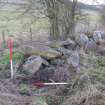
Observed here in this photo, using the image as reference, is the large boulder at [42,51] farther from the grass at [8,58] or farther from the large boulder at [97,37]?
the large boulder at [97,37]

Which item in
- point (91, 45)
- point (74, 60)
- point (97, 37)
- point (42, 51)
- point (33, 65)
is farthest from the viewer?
point (97, 37)

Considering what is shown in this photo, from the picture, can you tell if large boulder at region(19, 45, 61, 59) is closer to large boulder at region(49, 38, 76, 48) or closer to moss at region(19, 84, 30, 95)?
large boulder at region(49, 38, 76, 48)

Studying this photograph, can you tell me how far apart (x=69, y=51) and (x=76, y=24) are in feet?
13.4

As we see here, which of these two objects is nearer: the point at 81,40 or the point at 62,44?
the point at 62,44

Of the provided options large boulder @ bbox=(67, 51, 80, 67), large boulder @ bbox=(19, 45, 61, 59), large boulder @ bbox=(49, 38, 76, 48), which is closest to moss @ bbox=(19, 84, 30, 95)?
large boulder @ bbox=(19, 45, 61, 59)

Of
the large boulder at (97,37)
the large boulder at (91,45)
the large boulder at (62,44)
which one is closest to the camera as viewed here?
the large boulder at (62,44)

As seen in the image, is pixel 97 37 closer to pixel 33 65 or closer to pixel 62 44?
pixel 62 44

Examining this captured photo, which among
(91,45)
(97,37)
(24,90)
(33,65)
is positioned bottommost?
(24,90)

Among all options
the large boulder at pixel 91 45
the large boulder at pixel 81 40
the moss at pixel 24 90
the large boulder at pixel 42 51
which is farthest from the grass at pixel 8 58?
the large boulder at pixel 91 45

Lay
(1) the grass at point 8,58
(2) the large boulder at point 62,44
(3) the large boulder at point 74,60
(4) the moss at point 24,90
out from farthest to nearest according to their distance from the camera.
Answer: (2) the large boulder at point 62,44, (1) the grass at point 8,58, (3) the large boulder at point 74,60, (4) the moss at point 24,90

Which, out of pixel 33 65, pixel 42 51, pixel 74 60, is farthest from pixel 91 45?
pixel 33 65

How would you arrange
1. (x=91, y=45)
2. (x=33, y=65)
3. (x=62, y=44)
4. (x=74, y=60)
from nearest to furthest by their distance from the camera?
(x=33, y=65), (x=74, y=60), (x=62, y=44), (x=91, y=45)

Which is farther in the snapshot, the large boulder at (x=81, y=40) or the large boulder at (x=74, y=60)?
the large boulder at (x=81, y=40)

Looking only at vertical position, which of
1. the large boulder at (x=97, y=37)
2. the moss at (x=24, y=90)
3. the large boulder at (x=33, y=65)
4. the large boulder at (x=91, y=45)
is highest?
the large boulder at (x=97, y=37)
